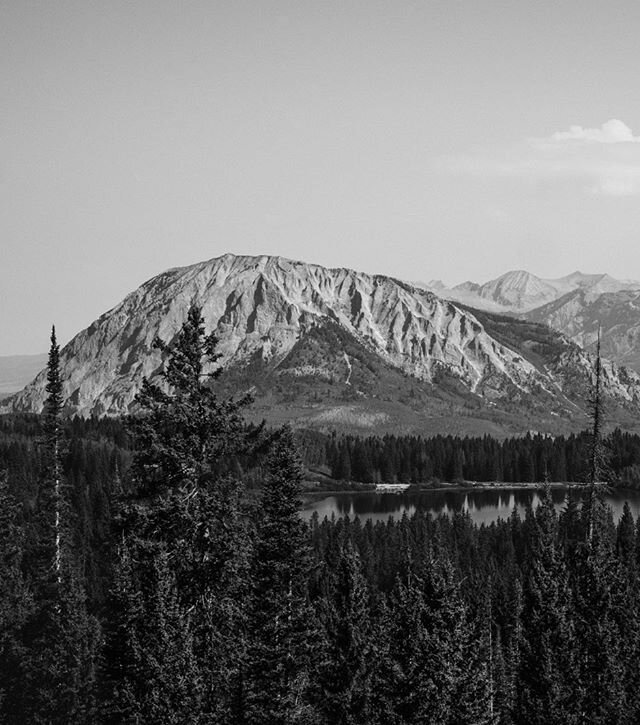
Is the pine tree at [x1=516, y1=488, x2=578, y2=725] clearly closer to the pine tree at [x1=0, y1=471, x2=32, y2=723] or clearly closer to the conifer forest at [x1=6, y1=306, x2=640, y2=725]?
the conifer forest at [x1=6, y1=306, x2=640, y2=725]

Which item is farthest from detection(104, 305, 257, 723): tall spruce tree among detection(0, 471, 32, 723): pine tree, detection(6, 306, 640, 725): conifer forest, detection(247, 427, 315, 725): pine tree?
detection(0, 471, 32, 723): pine tree

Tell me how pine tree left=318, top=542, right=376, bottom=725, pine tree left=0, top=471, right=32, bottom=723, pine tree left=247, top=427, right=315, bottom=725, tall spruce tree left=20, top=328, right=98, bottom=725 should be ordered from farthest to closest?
pine tree left=0, top=471, right=32, bottom=723
tall spruce tree left=20, top=328, right=98, bottom=725
pine tree left=318, top=542, right=376, bottom=725
pine tree left=247, top=427, right=315, bottom=725

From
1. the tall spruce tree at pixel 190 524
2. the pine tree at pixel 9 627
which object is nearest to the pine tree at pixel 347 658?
the tall spruce tree at pixel 190 524

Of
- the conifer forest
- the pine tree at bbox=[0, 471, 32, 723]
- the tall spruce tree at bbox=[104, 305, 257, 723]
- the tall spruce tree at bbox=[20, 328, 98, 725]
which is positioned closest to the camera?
the tall spruce tree at bbox=[104, 305, 257, 723]

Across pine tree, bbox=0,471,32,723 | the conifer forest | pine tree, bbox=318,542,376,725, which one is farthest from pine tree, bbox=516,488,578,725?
pine tree, bbox=0,471,32,723

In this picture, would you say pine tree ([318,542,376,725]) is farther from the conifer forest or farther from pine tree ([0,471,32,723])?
pine tree ([0,471,32,723])

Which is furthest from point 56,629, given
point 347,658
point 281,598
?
point 281,598

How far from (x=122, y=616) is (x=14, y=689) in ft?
102

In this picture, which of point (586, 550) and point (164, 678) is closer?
point (164, 678)

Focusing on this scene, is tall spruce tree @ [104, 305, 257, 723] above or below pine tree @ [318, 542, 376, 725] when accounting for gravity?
above

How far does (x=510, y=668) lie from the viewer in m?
80.9

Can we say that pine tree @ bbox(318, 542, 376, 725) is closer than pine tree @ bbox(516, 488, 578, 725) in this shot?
Yes

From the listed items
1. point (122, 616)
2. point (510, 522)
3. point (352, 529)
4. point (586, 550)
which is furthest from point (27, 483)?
point (122, 616)

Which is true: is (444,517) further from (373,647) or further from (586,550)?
(373,647)
